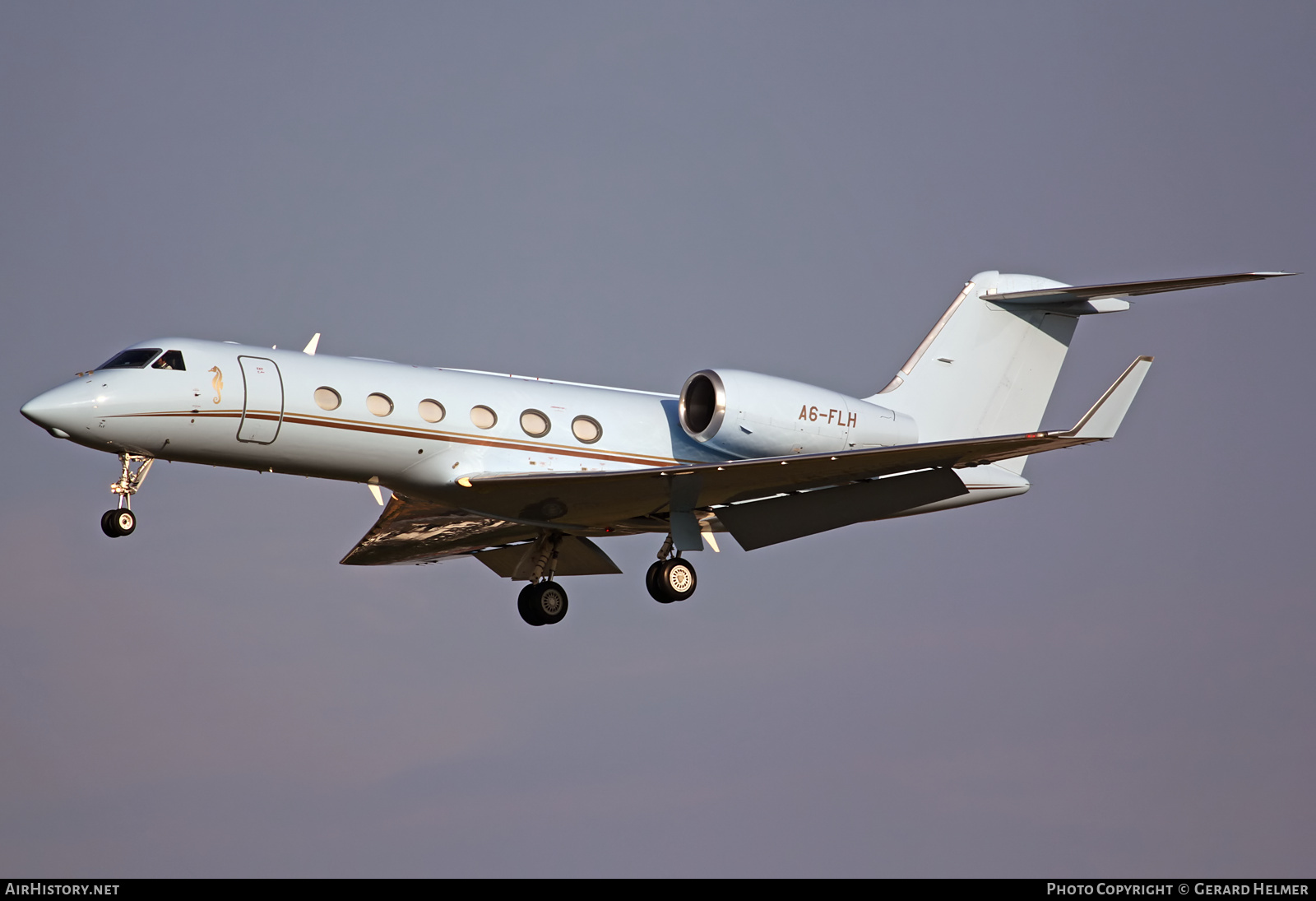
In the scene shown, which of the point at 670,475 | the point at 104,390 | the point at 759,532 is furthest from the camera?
Answer: the point at 759,532

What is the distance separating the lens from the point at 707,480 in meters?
19.9

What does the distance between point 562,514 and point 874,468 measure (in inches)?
166

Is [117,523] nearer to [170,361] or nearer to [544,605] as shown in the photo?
[170,361]

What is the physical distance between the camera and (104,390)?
1806cm

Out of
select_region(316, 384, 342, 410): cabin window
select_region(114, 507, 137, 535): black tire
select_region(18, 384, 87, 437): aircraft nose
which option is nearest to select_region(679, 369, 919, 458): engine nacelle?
select_region(316, 384, 342, 410): cabin window

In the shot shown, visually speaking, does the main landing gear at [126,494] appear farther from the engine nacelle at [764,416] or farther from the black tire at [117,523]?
the engine nacelle at [764,416]

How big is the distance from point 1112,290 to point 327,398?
11.1 metres

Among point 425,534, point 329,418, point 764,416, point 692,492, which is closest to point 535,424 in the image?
point 692,492

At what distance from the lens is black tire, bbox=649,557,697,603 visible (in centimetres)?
Result: 2095

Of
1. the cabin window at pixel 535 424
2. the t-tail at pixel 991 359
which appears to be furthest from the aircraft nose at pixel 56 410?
the t-tail at pixel 991 359

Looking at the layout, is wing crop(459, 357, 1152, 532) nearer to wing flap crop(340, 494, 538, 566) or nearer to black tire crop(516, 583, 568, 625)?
wing flap crop(340, 494, 538, 566)

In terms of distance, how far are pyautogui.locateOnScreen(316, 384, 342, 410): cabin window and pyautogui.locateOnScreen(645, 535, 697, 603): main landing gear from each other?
4.96m
